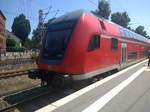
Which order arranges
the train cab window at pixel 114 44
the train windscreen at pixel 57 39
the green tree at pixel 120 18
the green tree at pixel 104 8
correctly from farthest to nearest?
the green tree at pixel 120 18, the green tree at pixel 104 8, the train cab window at pixel 114 44, the train windscreen at pixel 57 39

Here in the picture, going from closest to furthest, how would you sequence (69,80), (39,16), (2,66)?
1. (69,80)
2. (2,66)
3. (39,16)

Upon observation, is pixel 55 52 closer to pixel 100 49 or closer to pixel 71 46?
pixel 71 46

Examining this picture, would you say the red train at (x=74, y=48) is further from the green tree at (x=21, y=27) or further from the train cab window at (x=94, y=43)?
the green tree at (x=21, y=27)

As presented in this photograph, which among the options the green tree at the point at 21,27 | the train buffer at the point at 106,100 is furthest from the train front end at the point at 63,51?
the green tree at the point at 21,27

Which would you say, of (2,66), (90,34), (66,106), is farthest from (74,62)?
(2,66)

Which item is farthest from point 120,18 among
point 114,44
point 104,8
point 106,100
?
point 106,100

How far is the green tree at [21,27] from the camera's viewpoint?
301ft

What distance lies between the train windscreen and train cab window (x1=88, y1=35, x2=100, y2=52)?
984mm

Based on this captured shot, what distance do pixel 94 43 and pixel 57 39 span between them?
62.2 inches

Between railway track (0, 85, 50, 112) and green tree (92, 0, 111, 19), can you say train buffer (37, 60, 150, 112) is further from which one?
green tree (92, 0, 111, 19)

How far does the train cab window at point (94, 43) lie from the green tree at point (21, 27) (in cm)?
8214

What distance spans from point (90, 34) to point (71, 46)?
3.48 ft

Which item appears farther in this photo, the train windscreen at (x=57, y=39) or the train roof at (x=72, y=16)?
the train roof at (x=72, y=16)

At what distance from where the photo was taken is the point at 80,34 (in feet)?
34.4
